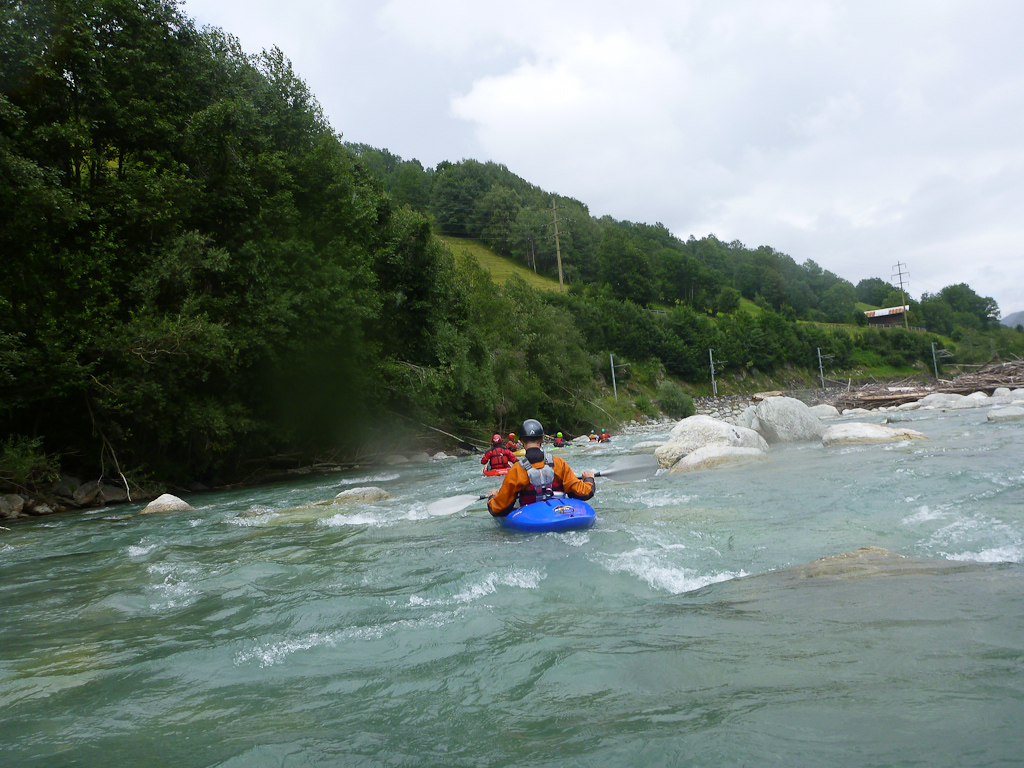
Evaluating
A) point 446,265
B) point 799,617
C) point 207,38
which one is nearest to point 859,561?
point 799,617

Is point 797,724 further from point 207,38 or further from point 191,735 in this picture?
point 207,38

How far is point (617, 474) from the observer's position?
12922mm

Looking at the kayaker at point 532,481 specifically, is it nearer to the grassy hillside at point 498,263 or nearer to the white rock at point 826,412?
the white rock at point 826,412

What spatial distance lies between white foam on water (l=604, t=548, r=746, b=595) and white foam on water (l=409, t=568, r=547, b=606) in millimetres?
629

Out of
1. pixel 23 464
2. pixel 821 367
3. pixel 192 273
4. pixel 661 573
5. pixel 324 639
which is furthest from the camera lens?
pixel 821 367

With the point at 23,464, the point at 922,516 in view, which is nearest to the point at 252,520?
the point at 23,464

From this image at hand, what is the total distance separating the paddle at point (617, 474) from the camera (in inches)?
361

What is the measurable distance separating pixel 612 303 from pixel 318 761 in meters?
65.7

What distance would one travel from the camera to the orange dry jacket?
24.0 ft

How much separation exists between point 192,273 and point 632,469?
10.4 metres

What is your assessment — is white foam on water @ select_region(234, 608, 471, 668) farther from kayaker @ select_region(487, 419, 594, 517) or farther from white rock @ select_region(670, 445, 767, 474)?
white rock @ select_region(670, 445, 767, 474)

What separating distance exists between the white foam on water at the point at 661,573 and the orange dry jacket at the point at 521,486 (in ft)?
6.34

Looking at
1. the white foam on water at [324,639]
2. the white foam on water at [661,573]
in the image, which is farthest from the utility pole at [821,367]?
the white foam on water at [324,639]

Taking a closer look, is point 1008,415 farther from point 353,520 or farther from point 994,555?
point 353,520
